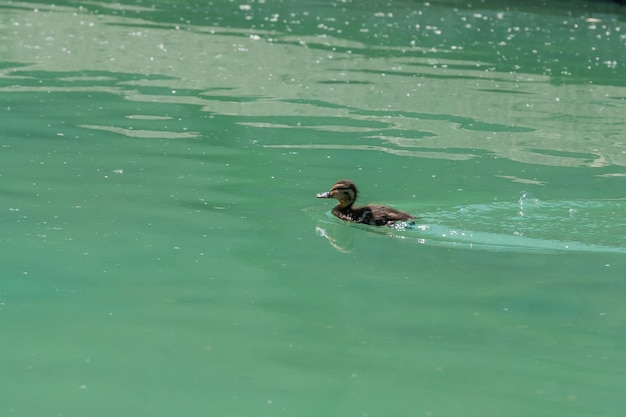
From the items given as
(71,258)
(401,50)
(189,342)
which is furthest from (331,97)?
(189,342)

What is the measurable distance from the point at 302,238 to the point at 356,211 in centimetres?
80

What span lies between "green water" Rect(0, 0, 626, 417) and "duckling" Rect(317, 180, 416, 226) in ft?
0.47

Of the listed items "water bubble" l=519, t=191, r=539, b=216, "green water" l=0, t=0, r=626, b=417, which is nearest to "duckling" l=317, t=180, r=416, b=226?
"green water" l=0, t=0, r=626, b=417

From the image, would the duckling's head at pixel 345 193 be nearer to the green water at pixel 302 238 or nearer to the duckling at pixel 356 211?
the duckling at pixel 356 211

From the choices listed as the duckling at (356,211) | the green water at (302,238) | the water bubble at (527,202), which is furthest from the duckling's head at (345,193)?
the water bubble at (527,202)

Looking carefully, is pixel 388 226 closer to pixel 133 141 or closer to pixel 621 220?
pixel 621 220

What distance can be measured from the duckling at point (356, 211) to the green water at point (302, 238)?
0.47 feet

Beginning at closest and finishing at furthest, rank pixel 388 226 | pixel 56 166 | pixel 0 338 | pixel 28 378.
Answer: pixel 28 378 → pixel 0 338 → pixel 388 226 → pixel 56 166

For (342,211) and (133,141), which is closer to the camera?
(342,211)

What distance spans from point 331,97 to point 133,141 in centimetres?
416

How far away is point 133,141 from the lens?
13.7 meters

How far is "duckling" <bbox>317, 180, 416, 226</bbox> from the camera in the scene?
34.3 ft

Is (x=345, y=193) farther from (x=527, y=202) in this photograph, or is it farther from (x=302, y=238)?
(x=527, y=202)

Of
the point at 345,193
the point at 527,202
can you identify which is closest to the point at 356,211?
the point at 345,193
